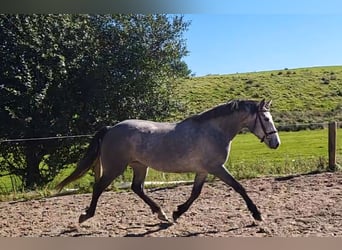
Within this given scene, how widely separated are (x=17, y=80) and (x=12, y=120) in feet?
1.23

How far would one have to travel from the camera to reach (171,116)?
4863 millimetres

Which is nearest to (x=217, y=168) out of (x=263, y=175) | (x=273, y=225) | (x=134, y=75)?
(x=273, y=225)

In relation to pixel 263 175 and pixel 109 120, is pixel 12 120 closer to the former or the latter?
pixel 109 120

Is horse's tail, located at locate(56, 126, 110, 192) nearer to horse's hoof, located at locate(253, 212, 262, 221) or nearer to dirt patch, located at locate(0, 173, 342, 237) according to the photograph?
dirt patch, located at locate(0, 173, 342, 237)

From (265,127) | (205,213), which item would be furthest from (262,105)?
(205,213)

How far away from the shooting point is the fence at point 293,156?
428 cm

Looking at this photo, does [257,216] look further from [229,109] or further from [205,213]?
[229,109]

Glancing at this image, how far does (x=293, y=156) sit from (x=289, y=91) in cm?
55

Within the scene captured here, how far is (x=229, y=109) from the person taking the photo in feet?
11.2

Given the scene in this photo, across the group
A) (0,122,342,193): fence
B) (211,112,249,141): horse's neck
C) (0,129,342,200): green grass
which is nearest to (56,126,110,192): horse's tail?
(0,129,342,200): green grass

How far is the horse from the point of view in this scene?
336 cm

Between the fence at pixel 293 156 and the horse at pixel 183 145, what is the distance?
0.79 meters

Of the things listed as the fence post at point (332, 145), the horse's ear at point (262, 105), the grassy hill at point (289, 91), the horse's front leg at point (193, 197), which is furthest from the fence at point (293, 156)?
the horse's ear at point (262, 105)
